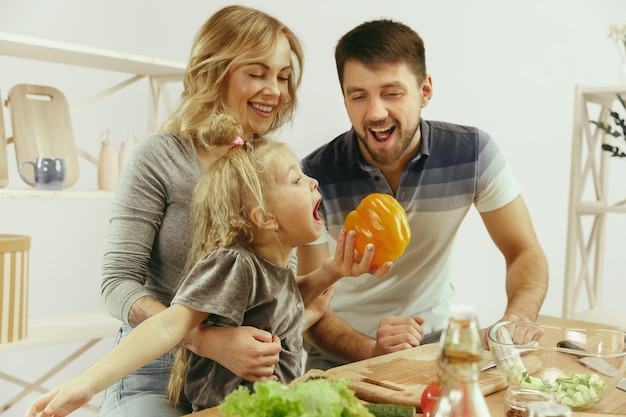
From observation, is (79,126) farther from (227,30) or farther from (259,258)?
(259,258)

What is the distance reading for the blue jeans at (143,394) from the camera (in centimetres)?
159

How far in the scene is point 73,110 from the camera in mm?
2924

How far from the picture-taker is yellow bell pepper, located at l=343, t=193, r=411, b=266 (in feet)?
5.18

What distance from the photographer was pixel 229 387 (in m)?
1.51

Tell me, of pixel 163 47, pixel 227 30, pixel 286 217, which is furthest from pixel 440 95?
pixel 286 217

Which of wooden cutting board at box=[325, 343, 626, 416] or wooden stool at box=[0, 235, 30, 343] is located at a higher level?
wooden cutting board at box=[325, 343, 626, 416]

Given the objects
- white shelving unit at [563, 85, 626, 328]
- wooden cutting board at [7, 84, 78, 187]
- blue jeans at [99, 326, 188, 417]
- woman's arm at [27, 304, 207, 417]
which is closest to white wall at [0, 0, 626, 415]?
wooden cutting board at [7, 84, 78, 187]

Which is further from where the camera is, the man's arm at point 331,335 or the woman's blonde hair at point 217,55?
the man's arm at point 331,335

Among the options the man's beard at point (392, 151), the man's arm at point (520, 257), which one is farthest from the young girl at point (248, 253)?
the man's arm at point (520, 257)

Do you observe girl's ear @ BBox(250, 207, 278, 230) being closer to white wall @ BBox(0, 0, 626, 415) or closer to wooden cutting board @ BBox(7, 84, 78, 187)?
wooden cutting board @ BBox(7, 84, 78, 187)

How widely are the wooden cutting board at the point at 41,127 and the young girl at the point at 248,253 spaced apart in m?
1.36

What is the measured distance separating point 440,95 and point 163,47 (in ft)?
5.32

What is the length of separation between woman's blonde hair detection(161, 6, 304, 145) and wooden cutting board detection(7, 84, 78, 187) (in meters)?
1.03

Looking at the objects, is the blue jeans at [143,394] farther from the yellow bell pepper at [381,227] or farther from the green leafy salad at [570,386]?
the green leafy salad at [570,386]
